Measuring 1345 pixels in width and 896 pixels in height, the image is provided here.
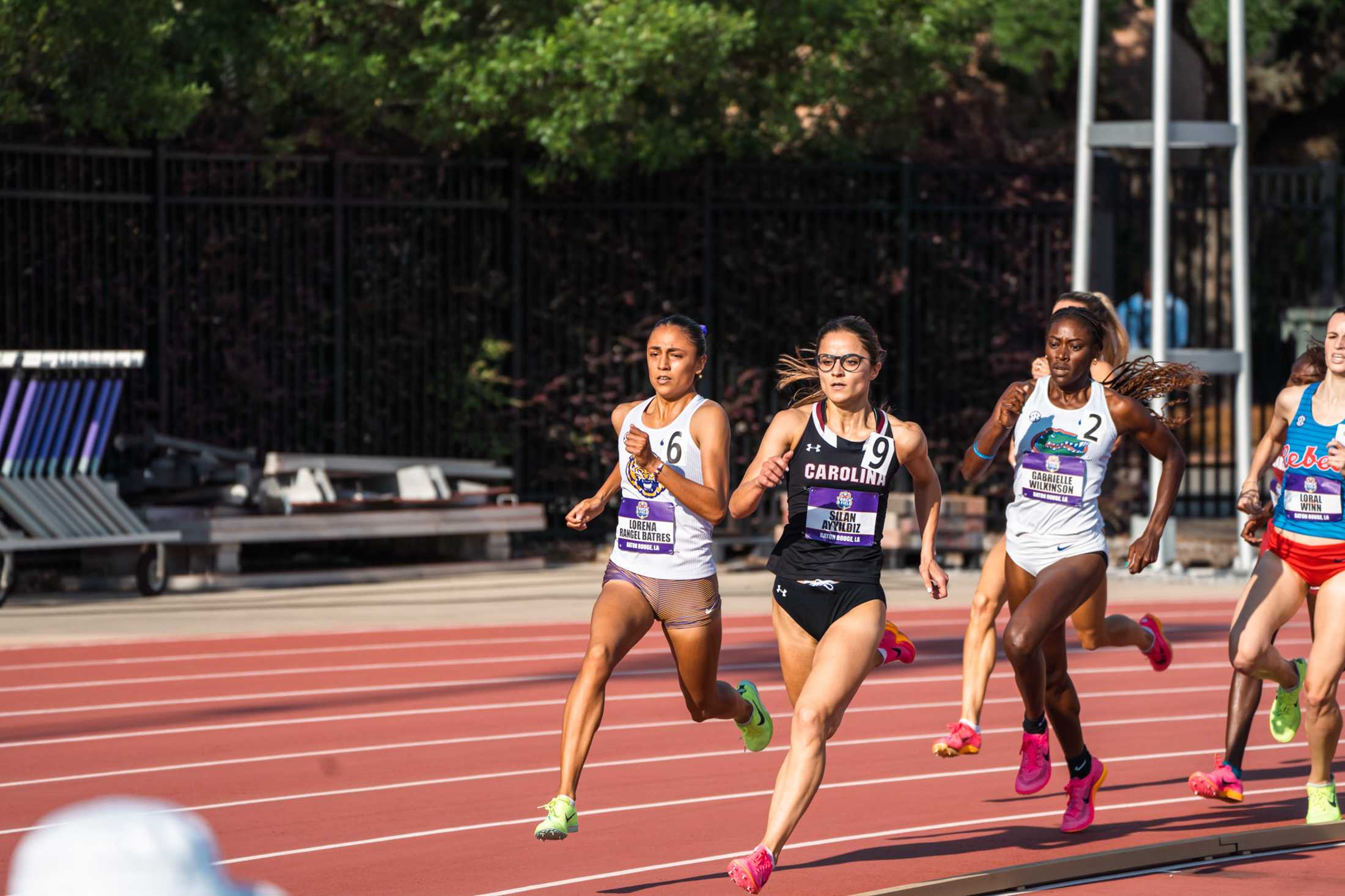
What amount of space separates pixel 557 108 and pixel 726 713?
11192mm

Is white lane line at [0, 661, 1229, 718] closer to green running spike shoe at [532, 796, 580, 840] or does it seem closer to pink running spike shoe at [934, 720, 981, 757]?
pink running spike shoe at [934, 720, 981, 757]

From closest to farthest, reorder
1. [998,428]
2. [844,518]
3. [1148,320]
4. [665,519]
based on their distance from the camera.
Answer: [844,518] → [665,519] → [998,428] → [1148,320]

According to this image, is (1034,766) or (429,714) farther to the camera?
(429,714)

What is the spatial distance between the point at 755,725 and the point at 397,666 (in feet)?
17.1

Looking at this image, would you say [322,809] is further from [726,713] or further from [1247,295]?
[1247,295]

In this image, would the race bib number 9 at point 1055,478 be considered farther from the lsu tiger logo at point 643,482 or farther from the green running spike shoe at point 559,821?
the green running spike shoe at point 559,821

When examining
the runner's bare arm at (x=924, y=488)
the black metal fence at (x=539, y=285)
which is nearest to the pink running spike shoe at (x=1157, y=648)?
the runner's bare arm at (x=924, y=488)

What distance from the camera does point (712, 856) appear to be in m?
7.45

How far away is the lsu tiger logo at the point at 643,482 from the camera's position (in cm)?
721

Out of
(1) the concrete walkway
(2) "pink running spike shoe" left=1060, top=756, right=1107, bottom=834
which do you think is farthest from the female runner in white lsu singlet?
(1) the concrete walkway

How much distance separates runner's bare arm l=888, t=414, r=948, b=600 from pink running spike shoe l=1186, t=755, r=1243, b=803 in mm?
1699

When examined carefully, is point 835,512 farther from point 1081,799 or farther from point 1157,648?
point 1157,648

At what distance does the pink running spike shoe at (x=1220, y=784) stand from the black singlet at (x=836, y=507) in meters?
2.06

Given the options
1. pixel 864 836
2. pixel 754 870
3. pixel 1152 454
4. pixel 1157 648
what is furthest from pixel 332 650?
pixel 754 870
